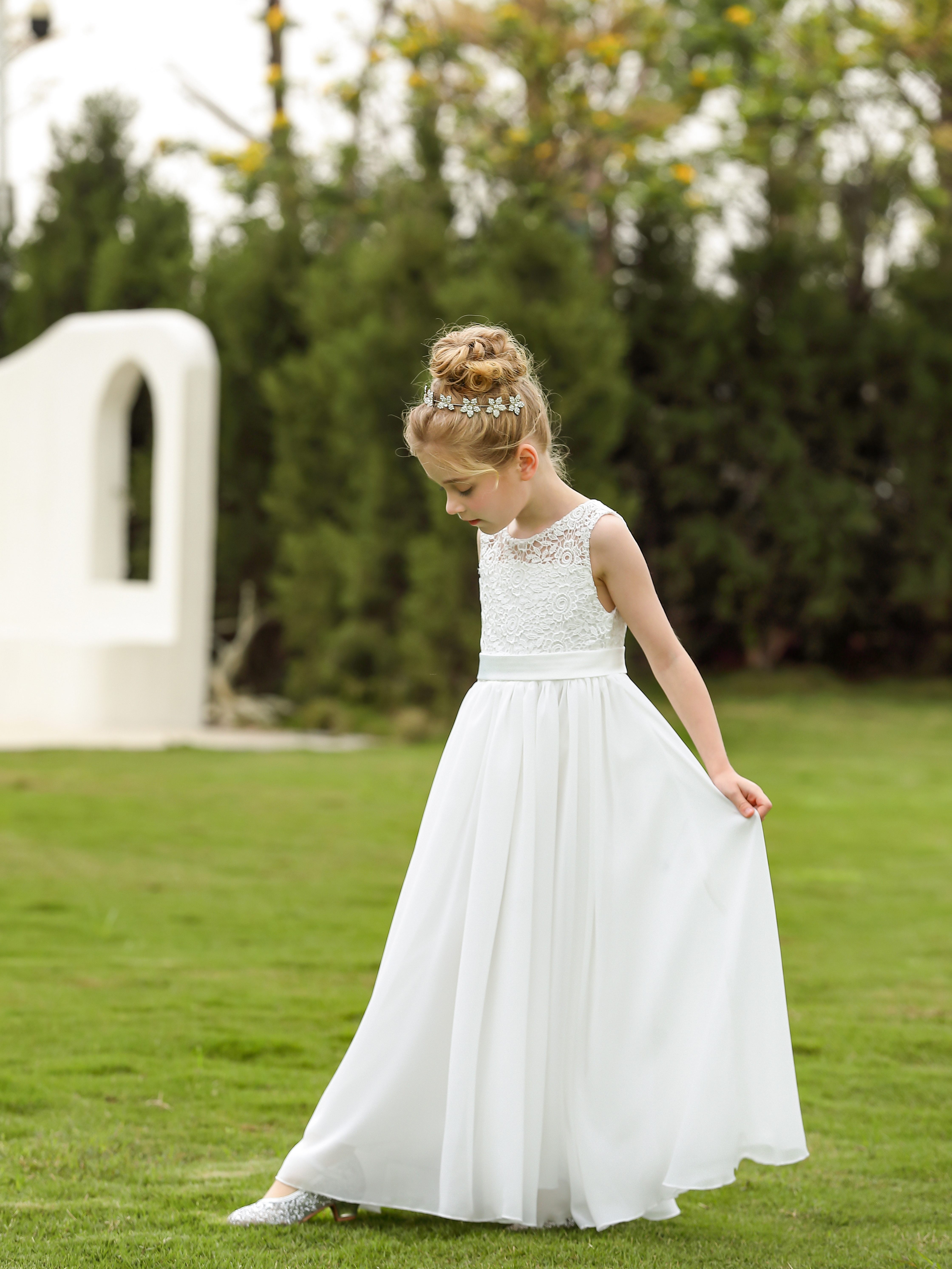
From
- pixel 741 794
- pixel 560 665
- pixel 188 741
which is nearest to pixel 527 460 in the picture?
pixel 560 665

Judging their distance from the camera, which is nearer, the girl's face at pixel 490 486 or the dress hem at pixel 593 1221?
the dress hem at pixel 593 1221

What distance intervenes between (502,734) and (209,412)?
30.7ft

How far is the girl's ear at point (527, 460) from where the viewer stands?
2764 millimetres

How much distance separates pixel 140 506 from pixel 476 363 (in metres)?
10.8

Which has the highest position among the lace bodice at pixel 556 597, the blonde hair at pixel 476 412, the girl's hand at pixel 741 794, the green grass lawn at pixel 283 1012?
the blonde hair at pixel 476 412

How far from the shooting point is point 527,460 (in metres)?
2.78

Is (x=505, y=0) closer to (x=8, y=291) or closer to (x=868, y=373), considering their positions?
(x=868, y=373)

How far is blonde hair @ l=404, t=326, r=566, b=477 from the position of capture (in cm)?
273

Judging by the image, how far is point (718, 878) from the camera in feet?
9.07

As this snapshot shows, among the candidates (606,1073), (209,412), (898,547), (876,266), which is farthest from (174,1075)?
(876,266)

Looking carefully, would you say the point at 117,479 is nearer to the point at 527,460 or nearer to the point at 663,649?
the point at 527,460

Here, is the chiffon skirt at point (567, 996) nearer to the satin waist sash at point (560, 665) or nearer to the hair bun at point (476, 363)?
the satin waist sash at point (560, 665)

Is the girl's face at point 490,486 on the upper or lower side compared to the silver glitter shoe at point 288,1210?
upper

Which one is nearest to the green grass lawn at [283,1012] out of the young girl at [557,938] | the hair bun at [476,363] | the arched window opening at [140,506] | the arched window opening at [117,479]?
the young girl at [557,938]
